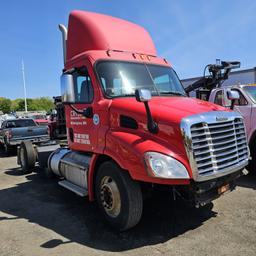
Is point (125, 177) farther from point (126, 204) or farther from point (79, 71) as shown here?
point (79, 71)

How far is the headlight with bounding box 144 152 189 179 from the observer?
12.5ft

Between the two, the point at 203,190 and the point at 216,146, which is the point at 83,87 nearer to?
the point at 216,146

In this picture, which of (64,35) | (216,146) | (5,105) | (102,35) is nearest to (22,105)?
(5,105)

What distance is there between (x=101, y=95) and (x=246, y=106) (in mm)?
4412

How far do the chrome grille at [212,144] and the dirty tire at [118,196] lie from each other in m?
0.95

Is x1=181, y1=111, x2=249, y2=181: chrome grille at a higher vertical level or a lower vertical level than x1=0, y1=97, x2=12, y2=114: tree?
lower

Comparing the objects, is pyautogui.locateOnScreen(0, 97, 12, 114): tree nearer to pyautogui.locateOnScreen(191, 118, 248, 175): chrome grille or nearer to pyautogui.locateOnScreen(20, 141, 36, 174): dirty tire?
pyautogui.locateOnScreen(20, 141, 36, 174): dirty tire

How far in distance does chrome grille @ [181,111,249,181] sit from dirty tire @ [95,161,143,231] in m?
0.95

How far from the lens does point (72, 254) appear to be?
3.88m

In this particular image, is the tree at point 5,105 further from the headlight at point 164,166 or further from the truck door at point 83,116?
the headlight at point 164,166

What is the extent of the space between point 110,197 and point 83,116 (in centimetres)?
162

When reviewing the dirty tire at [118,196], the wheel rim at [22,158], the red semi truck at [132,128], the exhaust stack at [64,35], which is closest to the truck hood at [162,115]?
the red semi truck at [132,128]

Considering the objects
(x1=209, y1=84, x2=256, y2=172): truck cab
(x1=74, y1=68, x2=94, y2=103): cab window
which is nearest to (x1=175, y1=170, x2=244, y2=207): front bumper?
(x1=74, y1=68, x2=94, y2=103): cab window

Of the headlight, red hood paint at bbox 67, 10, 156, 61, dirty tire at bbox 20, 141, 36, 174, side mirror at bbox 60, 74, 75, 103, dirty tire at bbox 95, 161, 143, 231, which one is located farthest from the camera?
dirty tire at bbox 20, 141, 36, 174
